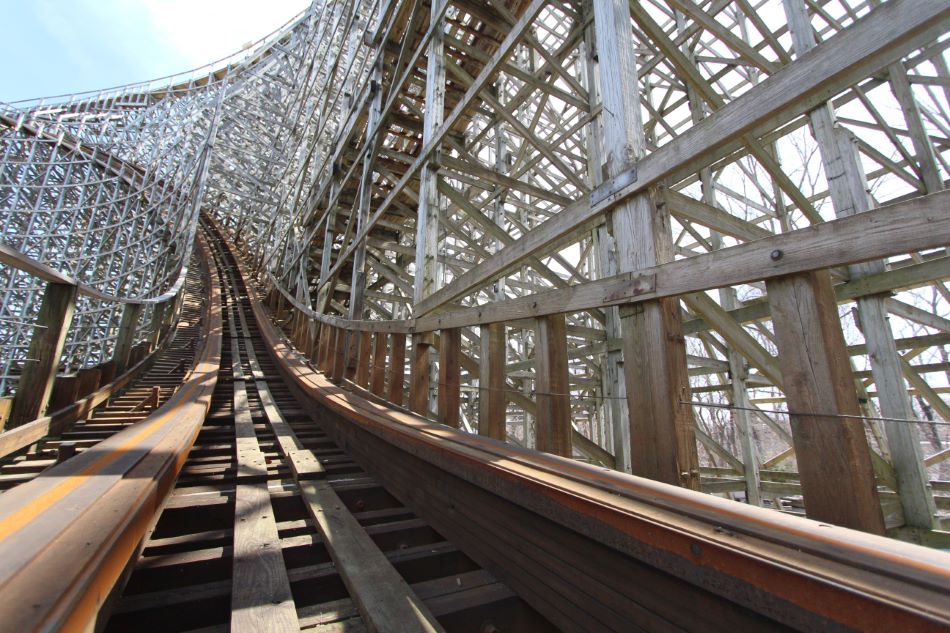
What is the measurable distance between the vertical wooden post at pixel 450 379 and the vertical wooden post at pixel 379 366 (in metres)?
1.29

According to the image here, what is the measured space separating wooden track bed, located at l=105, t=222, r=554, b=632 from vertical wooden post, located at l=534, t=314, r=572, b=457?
670 mm

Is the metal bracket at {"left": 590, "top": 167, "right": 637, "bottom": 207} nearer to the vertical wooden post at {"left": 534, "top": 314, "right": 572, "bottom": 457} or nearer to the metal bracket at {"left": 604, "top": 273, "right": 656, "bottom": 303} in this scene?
the metal bracket at {"left": 604, "top": 273, "right": 656, "bottom": 303}

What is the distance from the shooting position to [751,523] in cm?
92

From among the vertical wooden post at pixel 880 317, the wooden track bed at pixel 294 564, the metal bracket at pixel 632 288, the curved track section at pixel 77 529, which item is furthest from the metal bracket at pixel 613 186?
the curved track section at pixel 77 529

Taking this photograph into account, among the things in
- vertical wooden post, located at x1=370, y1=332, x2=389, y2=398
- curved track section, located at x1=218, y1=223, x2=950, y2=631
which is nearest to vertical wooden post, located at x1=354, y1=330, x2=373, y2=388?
vertical wooden post, located at x1=370, y1=332, x2=389, y2=398

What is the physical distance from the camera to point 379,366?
418 centimetres

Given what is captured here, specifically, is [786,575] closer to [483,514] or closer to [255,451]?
[483,514]

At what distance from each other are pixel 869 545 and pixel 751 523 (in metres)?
0.19

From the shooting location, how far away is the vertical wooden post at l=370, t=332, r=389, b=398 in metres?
4.12

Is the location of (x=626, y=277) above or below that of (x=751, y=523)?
above

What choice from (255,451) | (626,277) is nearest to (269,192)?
(255,451)

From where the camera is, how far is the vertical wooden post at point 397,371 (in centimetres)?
366

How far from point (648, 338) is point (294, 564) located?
5.44 feet

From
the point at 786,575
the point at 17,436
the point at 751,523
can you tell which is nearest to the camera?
the point at 786,575
